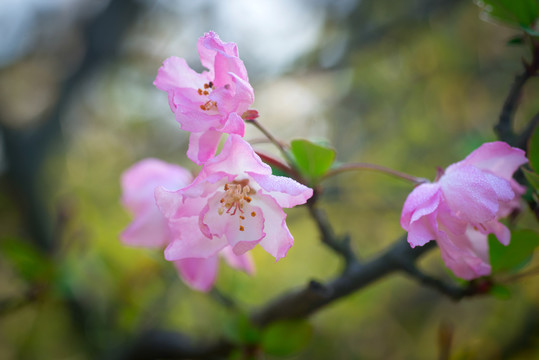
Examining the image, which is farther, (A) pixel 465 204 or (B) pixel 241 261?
(B) pixel 241 261

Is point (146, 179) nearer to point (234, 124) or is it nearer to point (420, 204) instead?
point (234, 124)

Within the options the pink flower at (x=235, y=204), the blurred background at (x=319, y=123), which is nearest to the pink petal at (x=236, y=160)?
the pink flower at (x=235, y=204)

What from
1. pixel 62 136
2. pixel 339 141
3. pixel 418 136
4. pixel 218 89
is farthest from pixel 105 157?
pixel 218 89

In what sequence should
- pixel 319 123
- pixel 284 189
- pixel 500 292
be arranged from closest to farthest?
1. pixel 284 189
2. pixel 500 292
3. pixel 319 123

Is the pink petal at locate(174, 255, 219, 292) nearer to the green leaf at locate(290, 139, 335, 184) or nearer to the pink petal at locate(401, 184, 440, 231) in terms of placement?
the green leaf at locate(290, 139, 335, 184)

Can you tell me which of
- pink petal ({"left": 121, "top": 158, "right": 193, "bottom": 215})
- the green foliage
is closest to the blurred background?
the green foliage

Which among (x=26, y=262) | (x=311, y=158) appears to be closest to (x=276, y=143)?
(x=311, y=158)

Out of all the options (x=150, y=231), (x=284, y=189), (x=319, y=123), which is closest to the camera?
(x=284, y=189)
